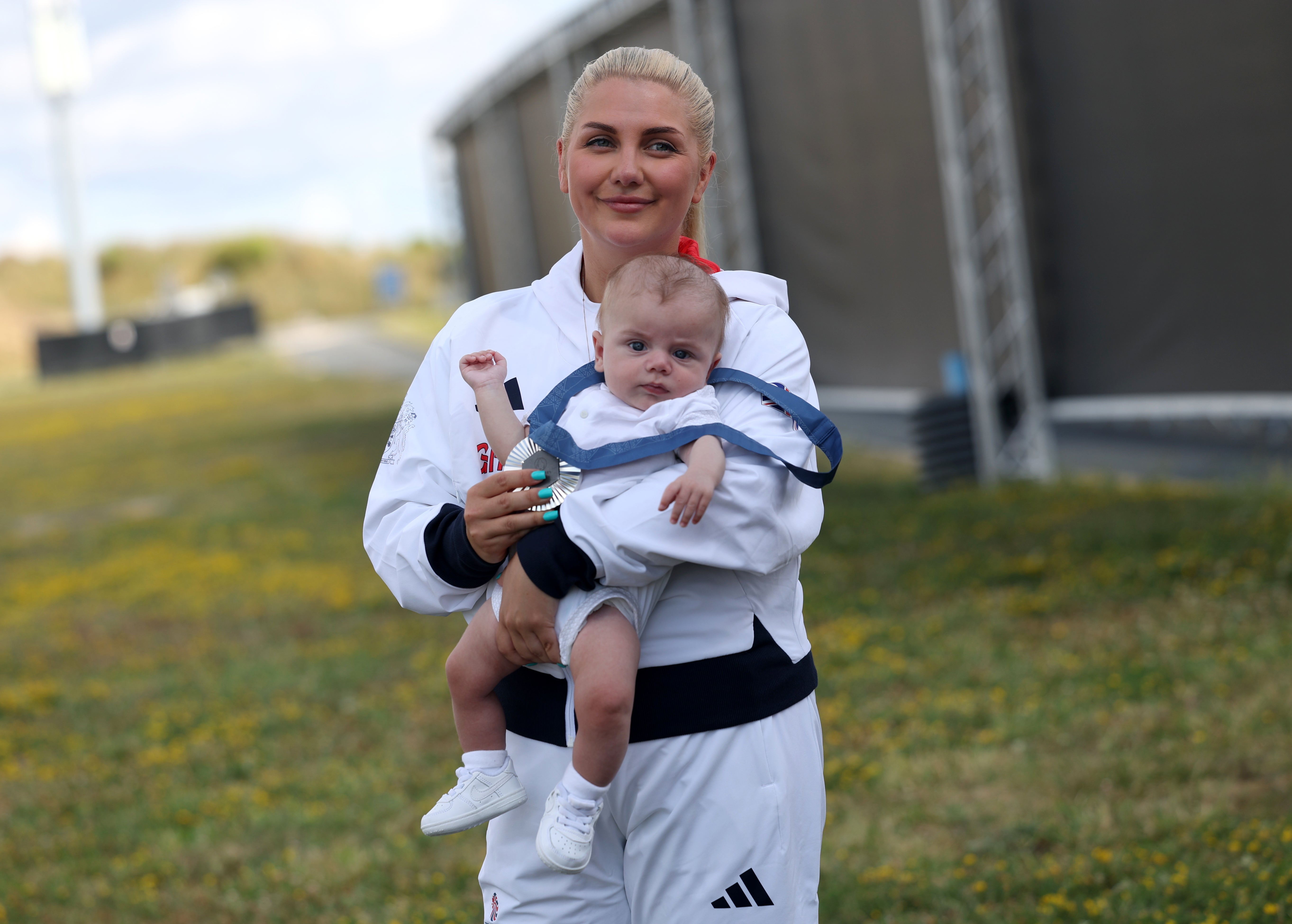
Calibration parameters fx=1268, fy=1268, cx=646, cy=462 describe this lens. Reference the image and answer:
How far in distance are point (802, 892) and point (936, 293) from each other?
28.1ft

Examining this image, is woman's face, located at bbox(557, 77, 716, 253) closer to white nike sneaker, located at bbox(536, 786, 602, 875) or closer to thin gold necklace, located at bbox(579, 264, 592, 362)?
thin gold necklace, located at bbox(579, 264, 592, 362)

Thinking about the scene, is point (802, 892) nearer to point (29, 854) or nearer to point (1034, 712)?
point (1034, 712)

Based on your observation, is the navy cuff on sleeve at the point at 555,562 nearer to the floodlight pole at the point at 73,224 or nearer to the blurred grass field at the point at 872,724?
the blurred grass field at the point at 872,724

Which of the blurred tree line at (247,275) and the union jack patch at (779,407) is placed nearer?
the union jack patch at (779,407)

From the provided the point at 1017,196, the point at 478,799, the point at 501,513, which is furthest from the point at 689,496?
the point at 1017,196

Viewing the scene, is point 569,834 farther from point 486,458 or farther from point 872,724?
point 872,724

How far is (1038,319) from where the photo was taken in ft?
30.0

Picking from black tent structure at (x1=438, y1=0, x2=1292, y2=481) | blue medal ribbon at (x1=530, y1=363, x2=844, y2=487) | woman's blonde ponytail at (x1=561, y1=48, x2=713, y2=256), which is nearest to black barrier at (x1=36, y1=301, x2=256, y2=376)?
black tent structure at (x1=438, y1=0, x2=1292, y2=481)

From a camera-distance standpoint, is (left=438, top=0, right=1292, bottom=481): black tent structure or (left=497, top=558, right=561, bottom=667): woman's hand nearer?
(left=497, top=558, right=561, bottom=667): woman's hand

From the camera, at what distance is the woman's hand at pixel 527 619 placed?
1.93 meters

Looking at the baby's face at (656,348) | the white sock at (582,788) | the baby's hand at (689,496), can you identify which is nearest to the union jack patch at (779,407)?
the baby's face at (656,348)

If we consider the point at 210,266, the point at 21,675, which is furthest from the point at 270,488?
the point at 210,266

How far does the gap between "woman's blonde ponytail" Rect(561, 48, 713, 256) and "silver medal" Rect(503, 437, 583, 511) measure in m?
0.50

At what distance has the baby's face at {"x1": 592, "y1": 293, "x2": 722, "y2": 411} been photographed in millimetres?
1970
